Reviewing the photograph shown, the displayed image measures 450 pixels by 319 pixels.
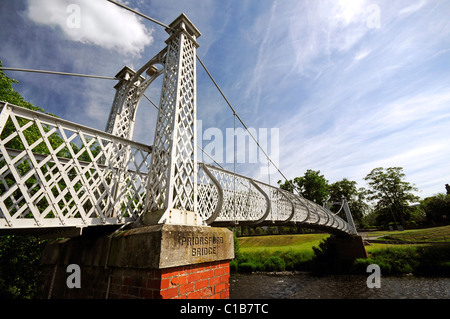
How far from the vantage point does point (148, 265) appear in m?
1.95

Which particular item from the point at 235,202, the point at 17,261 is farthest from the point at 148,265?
the point at 17,261

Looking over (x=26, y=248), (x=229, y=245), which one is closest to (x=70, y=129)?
(x=229, y=245)

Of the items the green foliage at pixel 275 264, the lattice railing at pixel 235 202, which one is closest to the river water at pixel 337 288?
the green foliage at pixel 275 264

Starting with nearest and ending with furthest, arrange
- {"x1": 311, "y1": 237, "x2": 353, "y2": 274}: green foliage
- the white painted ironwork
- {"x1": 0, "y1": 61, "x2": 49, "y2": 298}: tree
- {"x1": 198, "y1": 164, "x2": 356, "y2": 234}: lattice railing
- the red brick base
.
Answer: the red brick base
the white painted ironwork
{"x1": 198, "y1": 164, "x2": 356, "y2": 234}: lattice railing
{"x1": 0, "y1": 61, "x2": 49, "y2": 298}: tree
{"x1": 311, "y1": 237, "x2": 353, "y2": 274}: green foliage

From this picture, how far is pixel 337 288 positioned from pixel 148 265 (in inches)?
734

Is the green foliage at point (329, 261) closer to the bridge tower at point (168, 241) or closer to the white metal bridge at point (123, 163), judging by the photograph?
the white metal bridge at point (123, 163)

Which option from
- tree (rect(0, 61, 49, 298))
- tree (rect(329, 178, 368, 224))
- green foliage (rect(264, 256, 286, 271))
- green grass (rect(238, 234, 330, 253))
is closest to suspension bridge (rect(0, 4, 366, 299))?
tree (rect(0, 61, 49, 298))

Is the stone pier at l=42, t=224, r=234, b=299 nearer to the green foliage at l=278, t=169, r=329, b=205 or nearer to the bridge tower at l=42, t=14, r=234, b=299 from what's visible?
the bridge tower at l=42, t=14, r=234, b=299

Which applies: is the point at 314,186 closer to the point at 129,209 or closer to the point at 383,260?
the point at 383,260

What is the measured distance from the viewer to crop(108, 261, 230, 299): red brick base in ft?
6.37

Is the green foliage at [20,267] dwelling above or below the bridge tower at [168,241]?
below

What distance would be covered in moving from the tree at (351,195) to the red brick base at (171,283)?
4817 centimetres

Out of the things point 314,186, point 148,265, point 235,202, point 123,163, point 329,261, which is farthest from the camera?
point 314,186

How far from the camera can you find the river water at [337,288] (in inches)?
515
